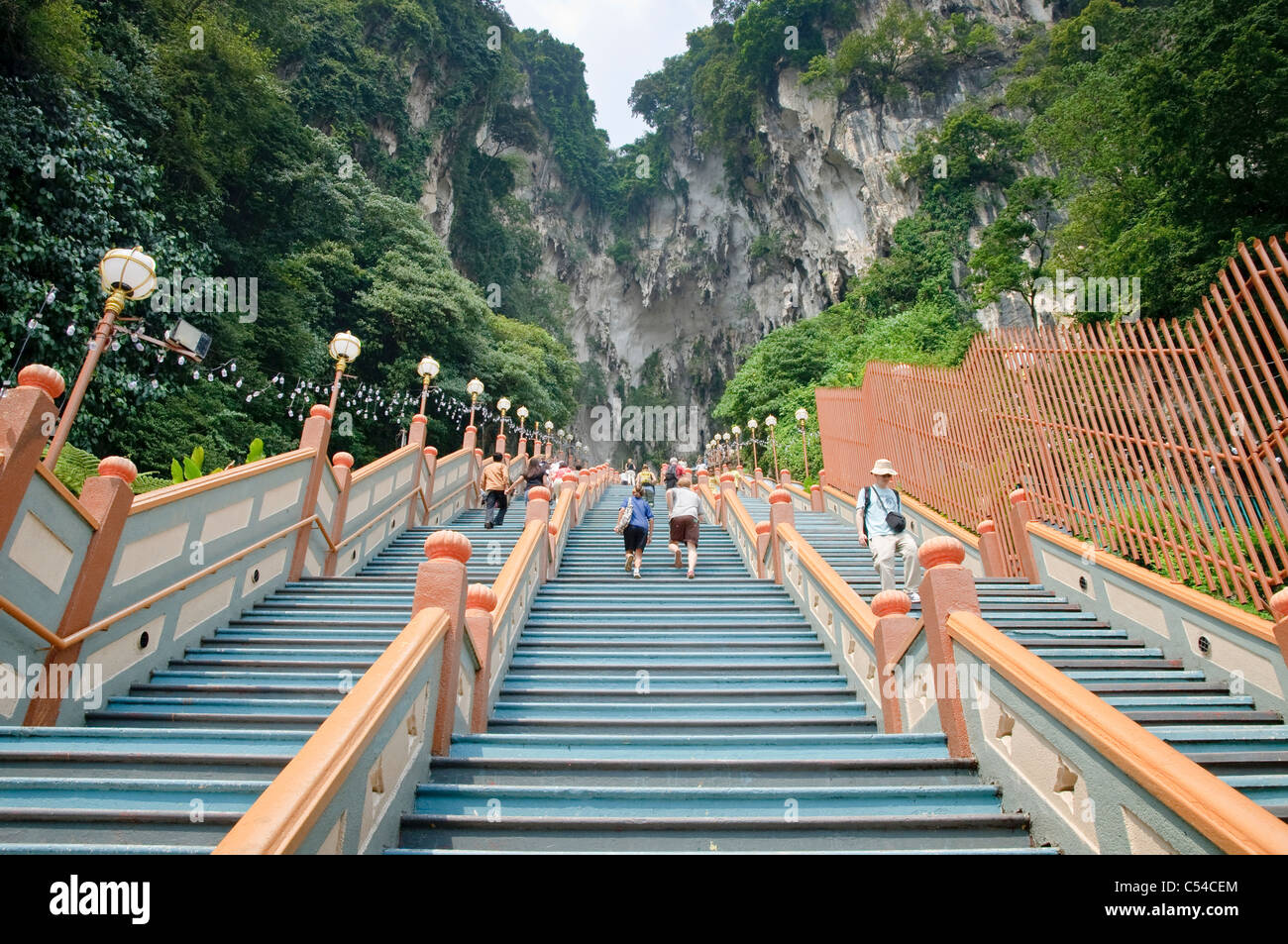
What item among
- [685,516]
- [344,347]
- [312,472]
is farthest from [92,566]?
[685,516]

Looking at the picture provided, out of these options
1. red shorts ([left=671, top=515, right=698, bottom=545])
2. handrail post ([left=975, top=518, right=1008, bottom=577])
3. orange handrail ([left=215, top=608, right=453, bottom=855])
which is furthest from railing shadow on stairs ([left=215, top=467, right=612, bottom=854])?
handrail post ([left=975, top=518, right=1008, bottom=577])

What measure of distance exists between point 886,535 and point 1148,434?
254 cm

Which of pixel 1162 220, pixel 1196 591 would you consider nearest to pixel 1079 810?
pixel 1196 591

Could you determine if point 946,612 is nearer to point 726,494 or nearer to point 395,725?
point 395,725

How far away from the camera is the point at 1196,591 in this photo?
5184 mm

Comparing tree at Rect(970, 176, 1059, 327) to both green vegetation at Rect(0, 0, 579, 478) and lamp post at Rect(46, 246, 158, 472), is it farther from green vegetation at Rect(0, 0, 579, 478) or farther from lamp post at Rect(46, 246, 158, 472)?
lamp post at Rect(46, 246, 158, 472)

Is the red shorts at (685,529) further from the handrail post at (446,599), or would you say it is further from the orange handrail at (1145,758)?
the orange handrail at (1145,758)

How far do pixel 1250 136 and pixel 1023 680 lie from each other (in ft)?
51.7

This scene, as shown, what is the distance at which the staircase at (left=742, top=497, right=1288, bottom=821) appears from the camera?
3.59 meters

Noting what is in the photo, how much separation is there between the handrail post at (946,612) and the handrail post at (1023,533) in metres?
4.35

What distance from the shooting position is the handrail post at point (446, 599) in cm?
355

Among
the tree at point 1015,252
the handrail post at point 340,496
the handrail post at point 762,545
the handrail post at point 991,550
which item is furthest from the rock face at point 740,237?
the handrail post at point 340,496
